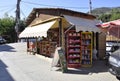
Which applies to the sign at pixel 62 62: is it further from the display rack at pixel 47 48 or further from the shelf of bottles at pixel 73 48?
the display rack at pixel 47 48

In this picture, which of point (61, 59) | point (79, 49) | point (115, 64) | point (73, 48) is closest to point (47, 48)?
point (73, 48)

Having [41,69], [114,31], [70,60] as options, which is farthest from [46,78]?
[114,31]

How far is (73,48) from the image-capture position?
13.5 metres

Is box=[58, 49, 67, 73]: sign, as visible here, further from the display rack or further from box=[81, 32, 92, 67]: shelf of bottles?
the display rack

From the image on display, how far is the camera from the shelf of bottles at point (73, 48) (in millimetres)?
13348

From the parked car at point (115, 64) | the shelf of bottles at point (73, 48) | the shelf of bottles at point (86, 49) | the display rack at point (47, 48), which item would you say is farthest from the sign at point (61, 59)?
the display rack at point (47, 48)

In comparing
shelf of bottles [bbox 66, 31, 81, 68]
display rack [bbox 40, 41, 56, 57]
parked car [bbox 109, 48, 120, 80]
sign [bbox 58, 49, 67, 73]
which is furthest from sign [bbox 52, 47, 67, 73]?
display rack [bbox 40, 41, 56, 57]

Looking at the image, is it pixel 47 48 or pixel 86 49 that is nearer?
pixel 86 49

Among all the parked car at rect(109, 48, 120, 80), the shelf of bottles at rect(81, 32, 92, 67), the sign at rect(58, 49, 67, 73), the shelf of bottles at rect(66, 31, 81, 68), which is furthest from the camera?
the shelf of bottles at rect(81, 32, 92, 67)

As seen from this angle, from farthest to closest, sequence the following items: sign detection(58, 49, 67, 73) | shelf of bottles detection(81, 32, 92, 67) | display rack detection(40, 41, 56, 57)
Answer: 1. display rack detection(40, 41, 56, 57)
2. shelf of bottles detection(81, 32, 92, 67)
3. sign detection(58, 49, 67, 73)

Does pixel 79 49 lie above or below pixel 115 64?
above

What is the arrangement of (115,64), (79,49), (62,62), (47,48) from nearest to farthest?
(115,64) < (62,62) < (79,49) < (47,48)

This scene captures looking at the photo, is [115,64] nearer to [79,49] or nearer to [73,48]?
[79,49]

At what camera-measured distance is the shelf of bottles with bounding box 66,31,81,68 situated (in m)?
13.3
